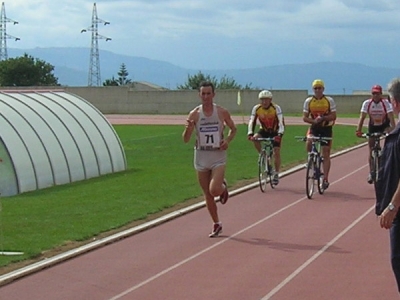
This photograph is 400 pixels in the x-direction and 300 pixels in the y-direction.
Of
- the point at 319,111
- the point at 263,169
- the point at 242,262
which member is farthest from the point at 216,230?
the point at 263,169

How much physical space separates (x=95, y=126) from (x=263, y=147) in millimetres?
7628

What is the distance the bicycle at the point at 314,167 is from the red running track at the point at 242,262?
1172mm

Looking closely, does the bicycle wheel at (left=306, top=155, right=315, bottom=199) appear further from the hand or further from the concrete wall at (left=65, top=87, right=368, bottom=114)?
the concrete wall at (left=65, top=87, right=368, bottom=114)

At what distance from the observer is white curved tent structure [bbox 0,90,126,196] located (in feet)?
65.4

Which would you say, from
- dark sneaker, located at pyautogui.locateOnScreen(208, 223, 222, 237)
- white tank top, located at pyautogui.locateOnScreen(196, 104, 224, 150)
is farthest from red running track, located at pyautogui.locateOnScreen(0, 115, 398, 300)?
white tank top, located at pyautogui.locateOnScreen(196, 104, 224, 150)

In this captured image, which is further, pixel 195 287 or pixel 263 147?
A: pixel 263 147

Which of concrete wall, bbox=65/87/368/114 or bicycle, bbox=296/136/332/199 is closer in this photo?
bicycle, bbox=296/136/332/199

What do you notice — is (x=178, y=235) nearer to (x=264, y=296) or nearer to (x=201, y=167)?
(x=201, y=167)

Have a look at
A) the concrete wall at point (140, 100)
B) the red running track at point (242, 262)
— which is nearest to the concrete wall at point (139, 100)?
the concrete wall at point (140, 100)

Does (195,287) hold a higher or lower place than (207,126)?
lower

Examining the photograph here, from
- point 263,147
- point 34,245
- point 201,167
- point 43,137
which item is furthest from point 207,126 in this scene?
point 43,137

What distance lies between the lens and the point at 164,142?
37.3m

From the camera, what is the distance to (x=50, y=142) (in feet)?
72.1

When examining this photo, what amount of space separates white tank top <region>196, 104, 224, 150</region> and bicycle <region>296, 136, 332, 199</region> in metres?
4.29
